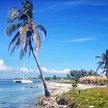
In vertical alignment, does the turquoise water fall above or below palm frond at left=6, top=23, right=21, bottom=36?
below

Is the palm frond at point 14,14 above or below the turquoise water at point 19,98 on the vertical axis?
above

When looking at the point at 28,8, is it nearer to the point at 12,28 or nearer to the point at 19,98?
the point at 12,28

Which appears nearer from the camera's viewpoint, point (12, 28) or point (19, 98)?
point (12, 28)

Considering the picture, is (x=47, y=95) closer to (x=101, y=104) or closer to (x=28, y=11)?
(x=28, y=11)

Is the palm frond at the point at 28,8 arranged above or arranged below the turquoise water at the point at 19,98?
above

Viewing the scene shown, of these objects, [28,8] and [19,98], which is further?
[19,98]

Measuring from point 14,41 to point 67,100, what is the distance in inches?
533

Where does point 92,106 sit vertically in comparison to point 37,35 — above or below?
below

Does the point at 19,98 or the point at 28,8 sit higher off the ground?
the point at 28,8

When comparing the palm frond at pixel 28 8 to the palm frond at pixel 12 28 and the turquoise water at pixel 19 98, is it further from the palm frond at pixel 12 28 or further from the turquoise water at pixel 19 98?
the turquoise water at pixel 19 98

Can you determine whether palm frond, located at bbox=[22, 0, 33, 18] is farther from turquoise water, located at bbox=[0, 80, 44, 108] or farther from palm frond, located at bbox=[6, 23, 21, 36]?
turquoise water, located at bbox=[0, 80, 44, 108]

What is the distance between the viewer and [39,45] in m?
47.7

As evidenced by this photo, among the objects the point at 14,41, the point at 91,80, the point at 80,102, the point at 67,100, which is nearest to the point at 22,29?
the point at 14,41

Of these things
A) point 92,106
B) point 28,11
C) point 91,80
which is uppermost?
point 28,11
